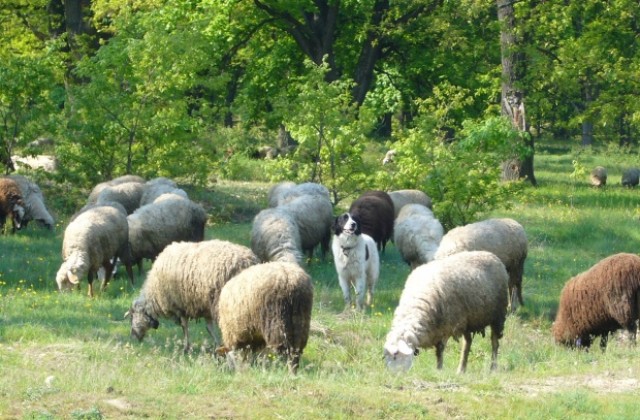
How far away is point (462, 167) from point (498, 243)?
4885mm

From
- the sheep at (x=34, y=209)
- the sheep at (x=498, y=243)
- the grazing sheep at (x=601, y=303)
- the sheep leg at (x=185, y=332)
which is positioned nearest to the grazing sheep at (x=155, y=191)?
the sheep at (x=34, y=209)

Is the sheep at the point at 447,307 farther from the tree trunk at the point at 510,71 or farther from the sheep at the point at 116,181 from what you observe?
the tree trunk at the point at 510,71

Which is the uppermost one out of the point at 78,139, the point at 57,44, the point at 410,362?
the point at 57,44

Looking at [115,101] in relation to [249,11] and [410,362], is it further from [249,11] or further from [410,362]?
[410,362]

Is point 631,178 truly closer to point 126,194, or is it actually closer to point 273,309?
point 126,194

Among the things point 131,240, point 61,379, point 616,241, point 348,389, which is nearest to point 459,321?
point 348,389

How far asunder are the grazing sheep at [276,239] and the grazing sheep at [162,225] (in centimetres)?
170

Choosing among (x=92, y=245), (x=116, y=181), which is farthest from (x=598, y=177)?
(x=92, y=245)

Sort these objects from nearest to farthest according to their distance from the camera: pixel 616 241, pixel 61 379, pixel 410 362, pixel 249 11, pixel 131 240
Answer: pixel 61 379 < pixel 410 362 < pixel 131 240 < pixel 616 241 < pixel 249 11

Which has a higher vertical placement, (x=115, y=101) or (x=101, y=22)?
(x=101, y=22)

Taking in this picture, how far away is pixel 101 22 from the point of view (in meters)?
39.2

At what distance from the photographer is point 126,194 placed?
2186 cm

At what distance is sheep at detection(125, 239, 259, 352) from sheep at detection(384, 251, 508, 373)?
204cm

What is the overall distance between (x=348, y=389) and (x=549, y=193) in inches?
804
